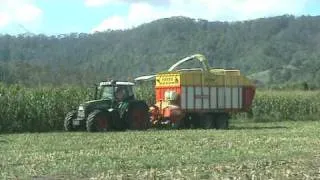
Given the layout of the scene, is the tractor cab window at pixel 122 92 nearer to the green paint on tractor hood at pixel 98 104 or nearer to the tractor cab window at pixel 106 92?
the tractor cab window at pixel 106 92

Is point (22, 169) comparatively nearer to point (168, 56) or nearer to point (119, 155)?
point (119, 155)

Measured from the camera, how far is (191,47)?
124 metres

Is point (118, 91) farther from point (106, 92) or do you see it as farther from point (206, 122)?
point (206, 122)

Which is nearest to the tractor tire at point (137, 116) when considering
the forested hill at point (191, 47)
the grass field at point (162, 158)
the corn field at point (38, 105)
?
the corn field at point (38, 105)

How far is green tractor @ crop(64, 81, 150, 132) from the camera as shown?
25844 millimetres

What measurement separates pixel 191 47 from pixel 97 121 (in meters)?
99.8

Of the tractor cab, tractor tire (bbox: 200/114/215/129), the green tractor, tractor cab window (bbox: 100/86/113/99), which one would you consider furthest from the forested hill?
the green tractor

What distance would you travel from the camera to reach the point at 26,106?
2895cm

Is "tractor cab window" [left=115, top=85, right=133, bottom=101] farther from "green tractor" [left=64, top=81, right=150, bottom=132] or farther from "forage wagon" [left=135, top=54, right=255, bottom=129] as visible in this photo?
"forage wagon" [left=135, top=54, right=255, bottom=129]

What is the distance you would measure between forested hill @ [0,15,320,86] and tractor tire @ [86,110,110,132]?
67.7 metres

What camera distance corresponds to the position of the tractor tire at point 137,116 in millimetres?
26219

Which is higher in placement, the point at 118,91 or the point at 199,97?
the point at 118,91

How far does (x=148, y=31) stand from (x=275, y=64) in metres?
31.7

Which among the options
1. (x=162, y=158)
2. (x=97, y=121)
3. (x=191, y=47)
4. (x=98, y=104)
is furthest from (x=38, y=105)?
(x=191, y=47)
